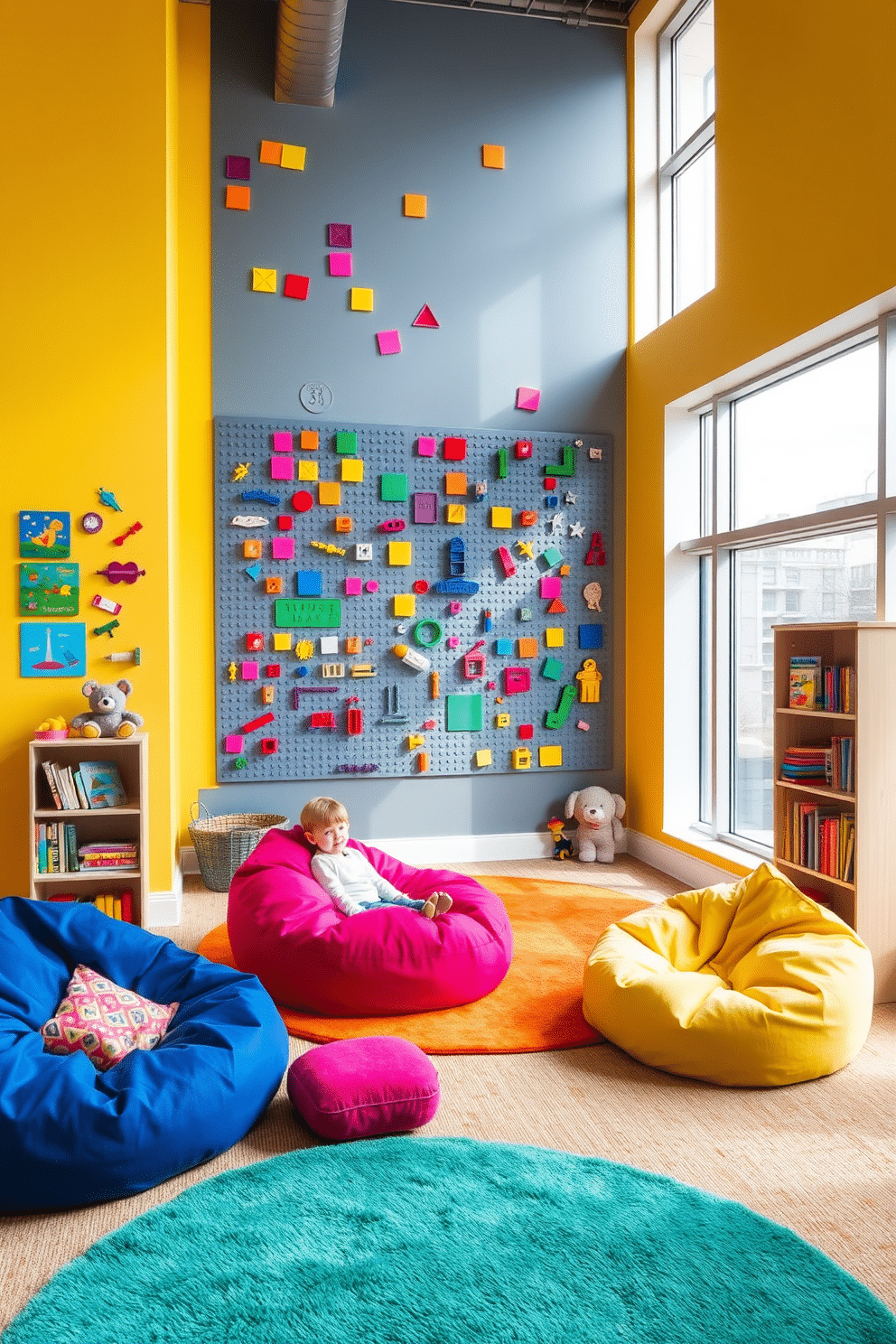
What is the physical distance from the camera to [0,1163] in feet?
6.56

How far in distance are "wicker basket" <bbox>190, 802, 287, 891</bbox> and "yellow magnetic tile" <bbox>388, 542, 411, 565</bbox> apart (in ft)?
4.57

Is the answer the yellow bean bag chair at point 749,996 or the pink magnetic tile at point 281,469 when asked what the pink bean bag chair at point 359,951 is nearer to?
the yellow bean bag chair at point 749,996

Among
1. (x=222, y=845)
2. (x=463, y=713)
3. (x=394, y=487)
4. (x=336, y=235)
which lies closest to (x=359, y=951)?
(x=222, y=845)

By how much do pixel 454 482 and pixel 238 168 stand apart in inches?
72.3

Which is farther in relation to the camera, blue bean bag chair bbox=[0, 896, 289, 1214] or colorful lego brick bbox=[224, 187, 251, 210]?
colorful lego brick bbox=[224, 187, 251, 210]

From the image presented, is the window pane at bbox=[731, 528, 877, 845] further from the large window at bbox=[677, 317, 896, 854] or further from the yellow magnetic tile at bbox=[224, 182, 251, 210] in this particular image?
the yellow magnetic tile at bbox=[224, 182, 251, 210]

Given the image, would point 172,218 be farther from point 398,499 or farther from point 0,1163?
point 0,1163

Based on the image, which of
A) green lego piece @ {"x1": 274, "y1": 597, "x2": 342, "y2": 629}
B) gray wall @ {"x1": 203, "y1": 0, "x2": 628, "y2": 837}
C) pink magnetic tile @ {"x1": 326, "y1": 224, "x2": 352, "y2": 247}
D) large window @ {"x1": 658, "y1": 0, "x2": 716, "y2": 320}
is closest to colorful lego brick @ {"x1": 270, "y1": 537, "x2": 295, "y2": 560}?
green lego piece @ {"x1": 274, "y1": 597, "x2": 342, "y2": 629}

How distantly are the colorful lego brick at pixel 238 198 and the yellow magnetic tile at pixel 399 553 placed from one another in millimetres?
1786

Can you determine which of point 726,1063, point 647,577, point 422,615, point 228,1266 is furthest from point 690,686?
point 228,1266

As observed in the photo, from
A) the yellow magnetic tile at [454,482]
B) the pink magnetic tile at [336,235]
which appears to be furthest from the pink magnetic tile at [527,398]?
the pink magnetic tile at [336,235]

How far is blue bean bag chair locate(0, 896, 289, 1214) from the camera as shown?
6.63ft

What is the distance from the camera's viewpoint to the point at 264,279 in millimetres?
4844

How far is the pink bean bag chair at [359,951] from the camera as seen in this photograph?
9.97ft
